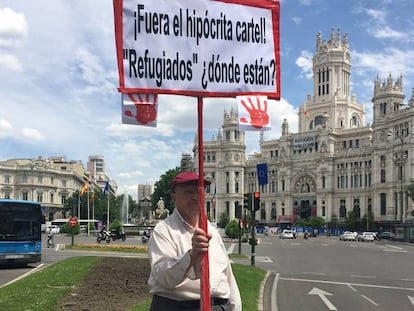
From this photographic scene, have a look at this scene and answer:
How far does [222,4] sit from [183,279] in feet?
7.53

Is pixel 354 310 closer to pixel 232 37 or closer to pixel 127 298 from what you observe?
pixel 127 298

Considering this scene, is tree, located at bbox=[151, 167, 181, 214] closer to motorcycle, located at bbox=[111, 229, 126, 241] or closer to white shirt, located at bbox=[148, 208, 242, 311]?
motorcycle, located at bbox=[111, 229, 126, 241]

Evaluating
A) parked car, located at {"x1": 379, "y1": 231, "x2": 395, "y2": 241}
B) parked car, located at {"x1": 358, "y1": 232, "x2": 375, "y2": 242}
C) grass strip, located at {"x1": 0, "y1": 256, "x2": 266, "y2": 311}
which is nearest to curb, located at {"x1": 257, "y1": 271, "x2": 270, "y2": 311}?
grass strip, located at {"x1": 0, "y1": 256, "x2": 266, "y2": 311}

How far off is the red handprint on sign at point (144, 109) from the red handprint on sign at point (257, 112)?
29.7 inches

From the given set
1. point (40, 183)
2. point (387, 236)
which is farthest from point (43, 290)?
point (40, 183)

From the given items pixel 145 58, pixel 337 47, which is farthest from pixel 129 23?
pixel 337 47

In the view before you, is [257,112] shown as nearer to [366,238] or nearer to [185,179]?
[185,179]

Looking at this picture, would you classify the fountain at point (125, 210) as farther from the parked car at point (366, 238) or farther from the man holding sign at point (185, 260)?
the man holding sign at point (185, 260)

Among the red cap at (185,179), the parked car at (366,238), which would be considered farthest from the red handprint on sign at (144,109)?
the parked car at (366,238)

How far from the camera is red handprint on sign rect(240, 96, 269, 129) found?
15.1 ft

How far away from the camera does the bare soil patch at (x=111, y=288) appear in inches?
412

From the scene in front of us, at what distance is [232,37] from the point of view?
4.58 meters

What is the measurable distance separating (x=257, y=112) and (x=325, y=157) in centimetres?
11781

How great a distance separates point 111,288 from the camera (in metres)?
12.5
